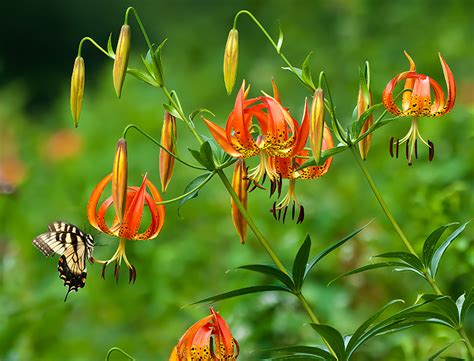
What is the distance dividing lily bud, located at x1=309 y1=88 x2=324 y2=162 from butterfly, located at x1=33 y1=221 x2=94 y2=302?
444 mm

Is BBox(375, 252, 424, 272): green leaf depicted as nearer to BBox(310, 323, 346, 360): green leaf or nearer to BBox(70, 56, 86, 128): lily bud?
BBox(310, 323, 346, 360): green leaf

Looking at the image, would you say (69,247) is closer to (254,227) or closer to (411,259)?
(254,227)

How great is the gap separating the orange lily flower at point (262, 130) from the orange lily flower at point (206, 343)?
20 cm

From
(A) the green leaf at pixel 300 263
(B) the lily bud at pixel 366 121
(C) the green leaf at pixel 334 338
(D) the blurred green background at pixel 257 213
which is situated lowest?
(C) the green leaf at pixel 334 338

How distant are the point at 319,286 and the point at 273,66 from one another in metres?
3.42

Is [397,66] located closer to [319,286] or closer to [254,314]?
[319,286]

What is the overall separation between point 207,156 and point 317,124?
16 cm

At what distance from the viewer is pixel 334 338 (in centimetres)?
109

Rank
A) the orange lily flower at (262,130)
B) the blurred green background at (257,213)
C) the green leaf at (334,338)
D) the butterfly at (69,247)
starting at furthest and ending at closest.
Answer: the blurred green background at (257,213)
the butterfly at (69,247)
the orange lily flower at (262,130)
the green leaf at (334,338)

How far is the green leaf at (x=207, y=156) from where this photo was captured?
1143 mm

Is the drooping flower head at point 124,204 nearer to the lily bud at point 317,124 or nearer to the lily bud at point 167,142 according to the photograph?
the lily bud at point 167,142

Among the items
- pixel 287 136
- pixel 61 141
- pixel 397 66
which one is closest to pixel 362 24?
pixel 397 66

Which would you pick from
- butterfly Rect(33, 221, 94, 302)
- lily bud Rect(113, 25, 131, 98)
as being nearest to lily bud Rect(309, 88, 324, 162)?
lily bud Rect(113, 25, 131, 98)

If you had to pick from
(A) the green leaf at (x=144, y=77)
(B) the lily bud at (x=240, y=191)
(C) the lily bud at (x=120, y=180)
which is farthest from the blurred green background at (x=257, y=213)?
(A) the green leaf at (x=144, y=77)
